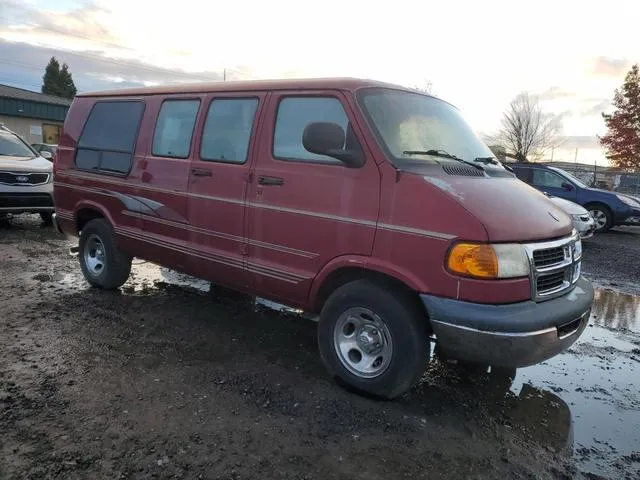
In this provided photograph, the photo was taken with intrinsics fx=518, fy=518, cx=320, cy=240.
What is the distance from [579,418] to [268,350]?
2.46 meters

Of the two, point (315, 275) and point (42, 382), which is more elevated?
point (315, 275)

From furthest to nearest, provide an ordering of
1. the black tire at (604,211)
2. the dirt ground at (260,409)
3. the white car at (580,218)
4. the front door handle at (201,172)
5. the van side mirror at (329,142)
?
the black tire at (604,211)
the white car at (580,218)
the front door handle at (201,172)
the van side mirror at (329,142)
the dirt ground at (260,409)

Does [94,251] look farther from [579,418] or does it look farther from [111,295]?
[579,418]

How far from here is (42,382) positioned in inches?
147

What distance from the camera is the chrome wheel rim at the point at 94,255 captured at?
19.7 feet

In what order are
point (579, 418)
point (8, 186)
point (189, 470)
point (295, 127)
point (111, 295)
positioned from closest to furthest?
1. point (189, 470)
2. point (579, 418)
3. point (295, 127)
4. point (111, 295)
5. point (8, 186)

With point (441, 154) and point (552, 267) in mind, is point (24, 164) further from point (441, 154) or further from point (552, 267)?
point (552, 267)

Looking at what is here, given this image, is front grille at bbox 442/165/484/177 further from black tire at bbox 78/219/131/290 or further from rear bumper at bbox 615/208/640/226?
rear bumper at bbox 615/208/640/226

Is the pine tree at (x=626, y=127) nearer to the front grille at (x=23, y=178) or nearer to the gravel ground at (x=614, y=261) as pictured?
the gravel ground at (x=614, y=261)

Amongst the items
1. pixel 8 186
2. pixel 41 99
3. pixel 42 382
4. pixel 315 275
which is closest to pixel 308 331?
pixel 315 275

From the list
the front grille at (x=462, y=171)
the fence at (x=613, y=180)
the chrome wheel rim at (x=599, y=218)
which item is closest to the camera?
the front grille at (x=462, y=171)

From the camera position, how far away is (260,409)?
3.48m

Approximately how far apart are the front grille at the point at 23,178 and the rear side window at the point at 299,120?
7681 mm

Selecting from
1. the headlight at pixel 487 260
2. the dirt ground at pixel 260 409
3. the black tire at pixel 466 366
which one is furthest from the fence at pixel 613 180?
the headlight at pixel 487 260
